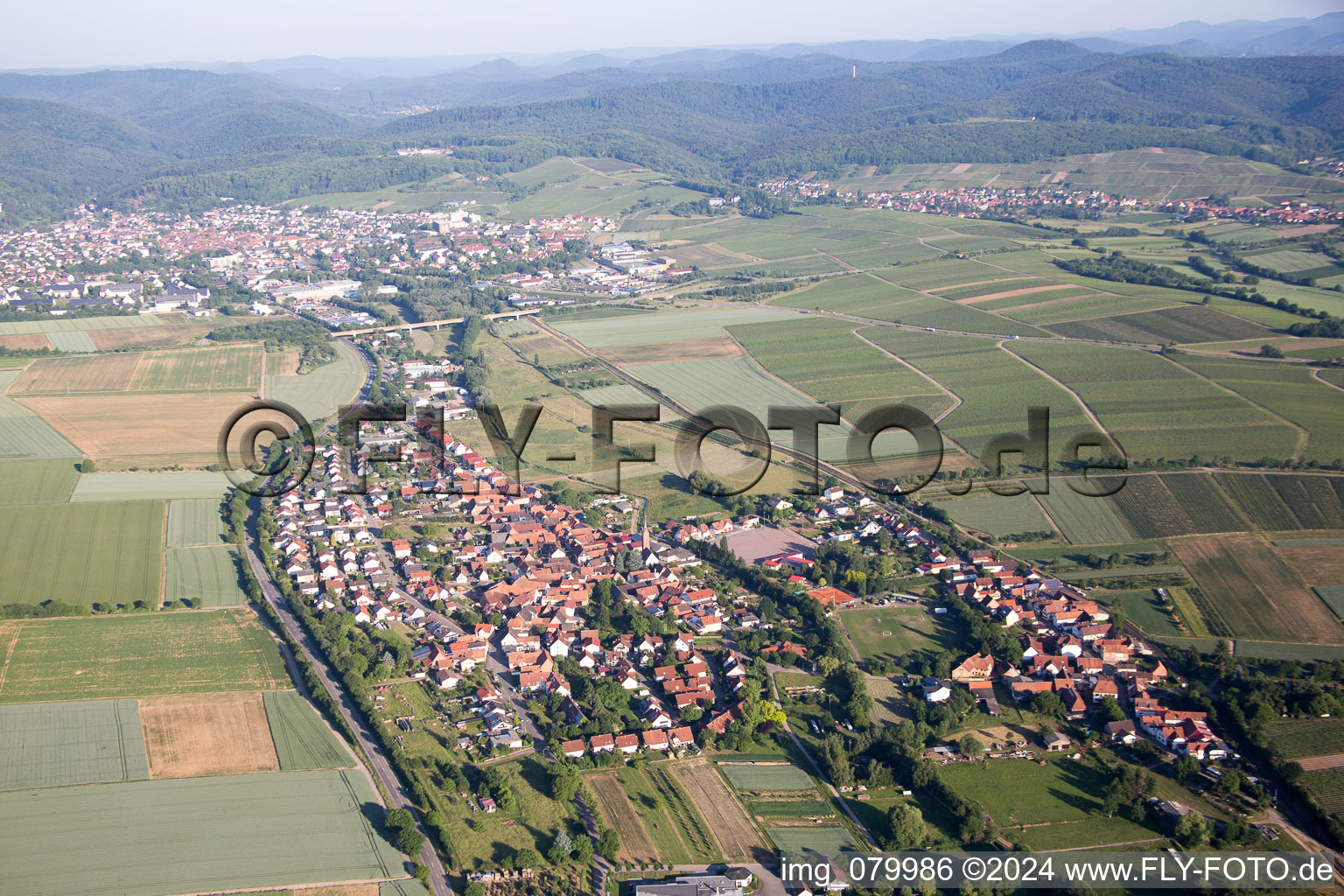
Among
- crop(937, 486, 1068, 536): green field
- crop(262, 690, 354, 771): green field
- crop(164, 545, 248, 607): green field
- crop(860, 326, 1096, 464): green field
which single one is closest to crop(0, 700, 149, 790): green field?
crop(262, 690, 354, 771): green field

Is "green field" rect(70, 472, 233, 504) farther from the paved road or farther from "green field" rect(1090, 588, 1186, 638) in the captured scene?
"green field" rect(1090, 588, 1186, 638)

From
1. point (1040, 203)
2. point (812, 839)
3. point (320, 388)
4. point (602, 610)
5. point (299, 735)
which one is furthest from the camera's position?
point (1040, 203)

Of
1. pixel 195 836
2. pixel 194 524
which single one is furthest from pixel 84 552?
pixel 195 836

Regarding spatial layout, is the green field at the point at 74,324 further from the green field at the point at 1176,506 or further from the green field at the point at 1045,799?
the green field at the point at 1045,799

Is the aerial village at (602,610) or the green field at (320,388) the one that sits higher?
the green field at (320,388)

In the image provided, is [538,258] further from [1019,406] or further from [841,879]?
[841,879]

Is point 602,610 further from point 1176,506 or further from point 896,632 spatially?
point 1176,506

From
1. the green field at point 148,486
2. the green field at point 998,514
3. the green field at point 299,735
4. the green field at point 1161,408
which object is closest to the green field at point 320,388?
the green field at point 148,486
